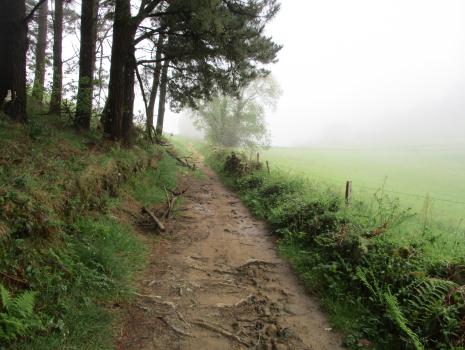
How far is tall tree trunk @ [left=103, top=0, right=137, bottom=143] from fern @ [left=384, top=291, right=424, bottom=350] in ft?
28.0

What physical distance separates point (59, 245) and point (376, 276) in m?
4.54

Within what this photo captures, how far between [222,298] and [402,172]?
2334 cm

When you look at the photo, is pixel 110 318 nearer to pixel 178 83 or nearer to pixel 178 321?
pixel 178 321

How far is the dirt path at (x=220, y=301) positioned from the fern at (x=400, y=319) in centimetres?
76

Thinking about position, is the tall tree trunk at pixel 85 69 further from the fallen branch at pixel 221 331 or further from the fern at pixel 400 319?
the fern at pixel 400 319

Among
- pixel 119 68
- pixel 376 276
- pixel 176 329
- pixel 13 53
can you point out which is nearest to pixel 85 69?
pixel 119 68

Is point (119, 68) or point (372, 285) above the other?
point (119, 68)

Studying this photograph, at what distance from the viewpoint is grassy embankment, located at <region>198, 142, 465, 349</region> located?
358 centimetres

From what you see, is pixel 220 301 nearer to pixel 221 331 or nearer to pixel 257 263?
pixel 221 331

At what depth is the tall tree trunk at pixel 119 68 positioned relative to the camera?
29.1 ft

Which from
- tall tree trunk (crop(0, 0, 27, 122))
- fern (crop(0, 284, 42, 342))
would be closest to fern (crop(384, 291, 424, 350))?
fern (crop(0, 284, 42, 342))

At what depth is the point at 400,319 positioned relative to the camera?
3.62 meters

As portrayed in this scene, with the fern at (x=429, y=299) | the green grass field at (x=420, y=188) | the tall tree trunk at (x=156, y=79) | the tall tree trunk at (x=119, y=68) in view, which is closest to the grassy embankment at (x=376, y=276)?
the fern at (x=429, y=299)

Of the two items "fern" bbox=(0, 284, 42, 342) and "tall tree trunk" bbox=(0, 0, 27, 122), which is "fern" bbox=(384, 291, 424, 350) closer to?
"fern" bbox=(0, 284, 42, 342)
